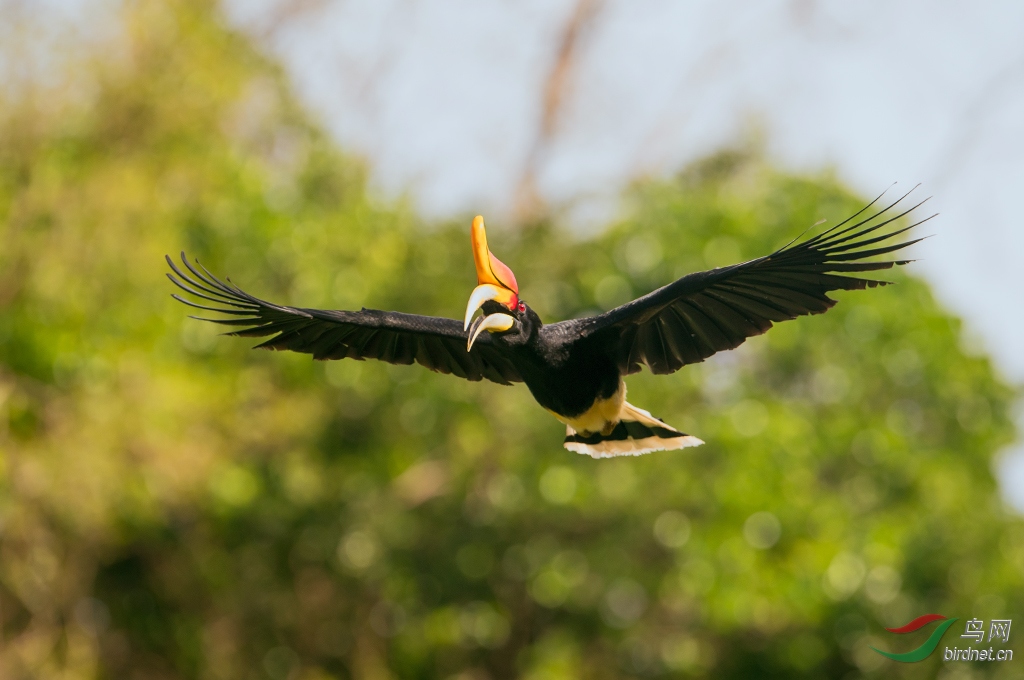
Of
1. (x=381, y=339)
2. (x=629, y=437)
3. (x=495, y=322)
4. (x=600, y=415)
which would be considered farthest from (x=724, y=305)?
(x=381, y=339)

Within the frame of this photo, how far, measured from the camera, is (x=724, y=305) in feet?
10.8

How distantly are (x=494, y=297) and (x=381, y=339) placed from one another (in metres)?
1.14

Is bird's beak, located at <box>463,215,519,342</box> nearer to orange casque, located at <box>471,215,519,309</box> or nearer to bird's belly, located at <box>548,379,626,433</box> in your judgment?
orange casque, located at <box>471,215,519,309</box>

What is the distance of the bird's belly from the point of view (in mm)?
3250

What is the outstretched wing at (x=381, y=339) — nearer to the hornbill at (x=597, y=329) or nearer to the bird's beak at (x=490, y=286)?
the hornbill at (x=597, y=329)

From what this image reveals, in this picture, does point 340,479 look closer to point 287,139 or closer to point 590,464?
point 590,464

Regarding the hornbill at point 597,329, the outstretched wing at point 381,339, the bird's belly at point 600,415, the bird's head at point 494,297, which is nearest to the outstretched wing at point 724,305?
the hornbill at point 597,329

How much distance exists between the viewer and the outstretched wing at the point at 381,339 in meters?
3.25

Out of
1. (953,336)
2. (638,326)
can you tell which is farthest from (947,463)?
(638,326)

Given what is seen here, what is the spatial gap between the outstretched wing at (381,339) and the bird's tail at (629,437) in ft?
1.02

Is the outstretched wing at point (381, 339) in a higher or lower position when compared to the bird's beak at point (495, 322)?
higher

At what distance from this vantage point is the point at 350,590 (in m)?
11.5

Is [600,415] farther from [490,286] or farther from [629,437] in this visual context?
[490,286]

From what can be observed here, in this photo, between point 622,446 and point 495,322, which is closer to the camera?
point 495,322
